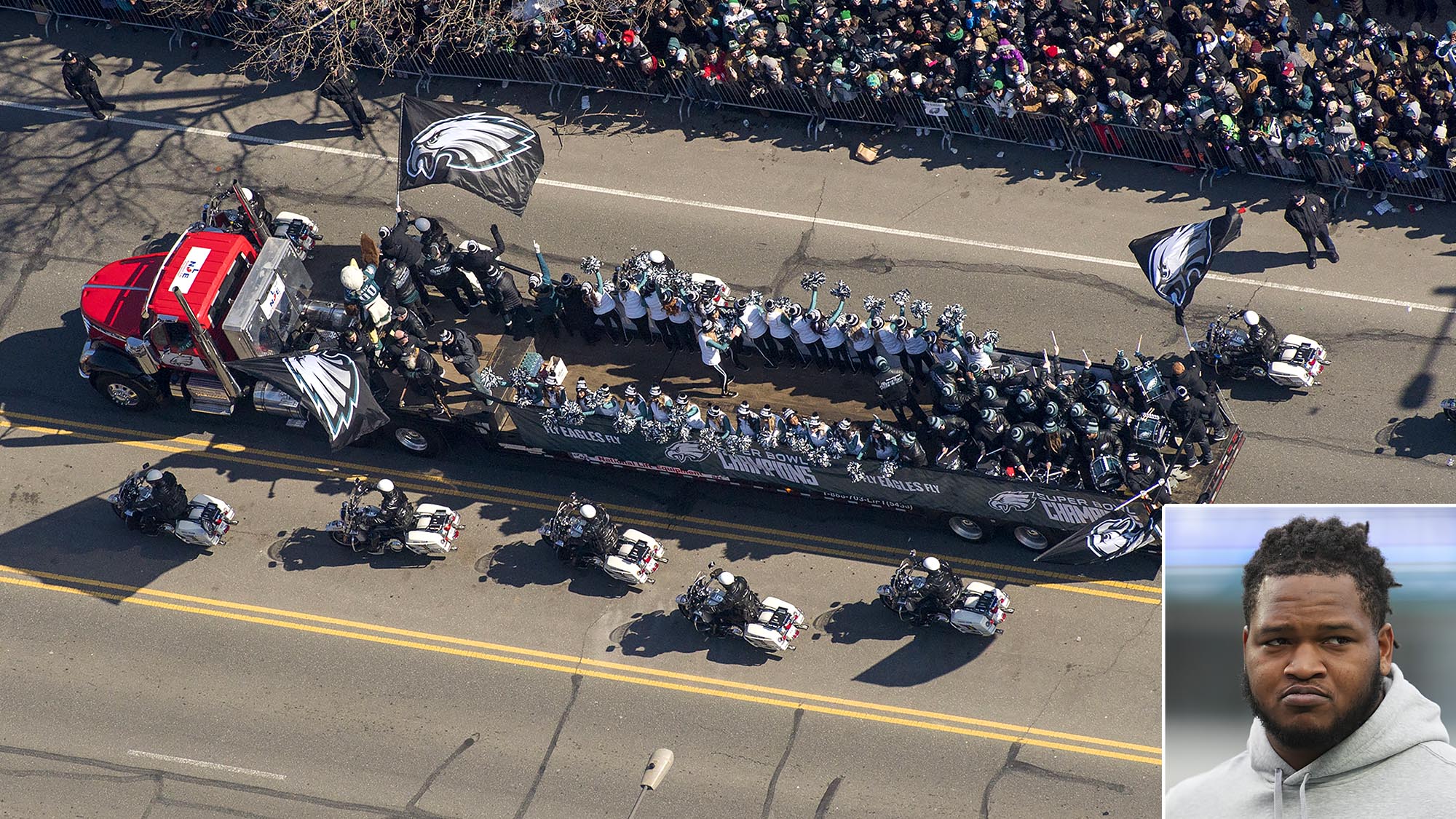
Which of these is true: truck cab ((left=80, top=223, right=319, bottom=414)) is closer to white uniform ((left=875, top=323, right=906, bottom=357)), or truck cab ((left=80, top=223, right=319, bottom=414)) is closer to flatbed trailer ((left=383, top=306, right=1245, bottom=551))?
flatbed trailer ((left=383, top=306, right=1245, bottom=551))

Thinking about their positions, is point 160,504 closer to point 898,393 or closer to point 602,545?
point 602,545

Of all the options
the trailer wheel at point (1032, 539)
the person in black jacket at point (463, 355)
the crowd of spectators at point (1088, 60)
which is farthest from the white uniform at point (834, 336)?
the crowd of spectators at point (1088, 60)

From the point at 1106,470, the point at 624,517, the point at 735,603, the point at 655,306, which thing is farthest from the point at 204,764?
the point at 1106,470

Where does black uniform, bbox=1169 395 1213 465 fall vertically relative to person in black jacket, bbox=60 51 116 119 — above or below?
below

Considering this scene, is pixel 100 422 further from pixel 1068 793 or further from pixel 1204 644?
pixel 1204 644

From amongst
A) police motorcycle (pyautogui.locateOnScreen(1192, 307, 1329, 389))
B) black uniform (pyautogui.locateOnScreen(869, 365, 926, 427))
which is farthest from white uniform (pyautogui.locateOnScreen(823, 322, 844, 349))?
police motorcycle (pyautogui.locateOnScreen(1192, 307, 1329, 389))

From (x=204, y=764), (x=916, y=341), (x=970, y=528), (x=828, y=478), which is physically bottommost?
(x=204, y=764)
